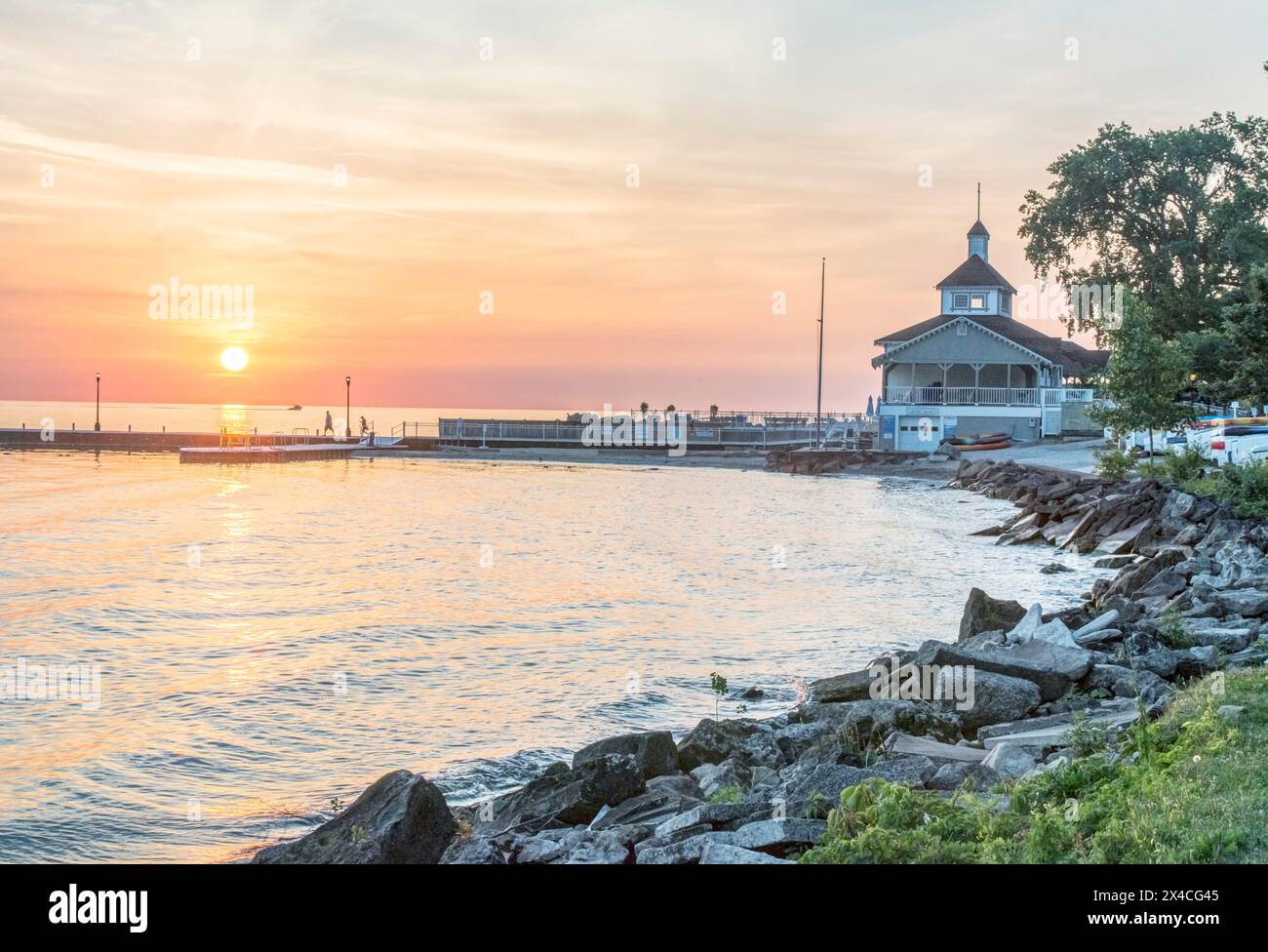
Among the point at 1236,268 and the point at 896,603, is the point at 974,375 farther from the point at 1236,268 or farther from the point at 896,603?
the point at 896,603

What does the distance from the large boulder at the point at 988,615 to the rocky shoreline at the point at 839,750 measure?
25 millimetres

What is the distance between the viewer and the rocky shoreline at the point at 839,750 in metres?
8.64

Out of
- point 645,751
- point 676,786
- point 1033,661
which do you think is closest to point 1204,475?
point 1033,661

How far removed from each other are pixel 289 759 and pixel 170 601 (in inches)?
571

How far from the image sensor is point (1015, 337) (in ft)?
245

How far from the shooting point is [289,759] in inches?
527

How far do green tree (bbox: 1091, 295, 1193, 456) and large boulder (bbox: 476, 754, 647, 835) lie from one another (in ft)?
112

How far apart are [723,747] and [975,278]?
7330 cm

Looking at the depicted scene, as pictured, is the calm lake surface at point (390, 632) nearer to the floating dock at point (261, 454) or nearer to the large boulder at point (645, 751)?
the large boulder at point (645, 751)

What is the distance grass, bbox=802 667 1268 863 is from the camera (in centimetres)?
652

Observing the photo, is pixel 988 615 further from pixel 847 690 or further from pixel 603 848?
pixel 603 848

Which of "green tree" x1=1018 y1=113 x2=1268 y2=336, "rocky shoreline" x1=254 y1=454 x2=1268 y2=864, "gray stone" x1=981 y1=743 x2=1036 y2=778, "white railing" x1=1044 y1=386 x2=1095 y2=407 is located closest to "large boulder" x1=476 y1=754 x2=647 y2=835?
"rocky shoreline" x1=254 y1=454 x2=1268 y2=864

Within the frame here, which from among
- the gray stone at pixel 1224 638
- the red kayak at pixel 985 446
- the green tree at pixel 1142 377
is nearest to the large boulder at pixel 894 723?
the gray stone at pixel 1224 638
